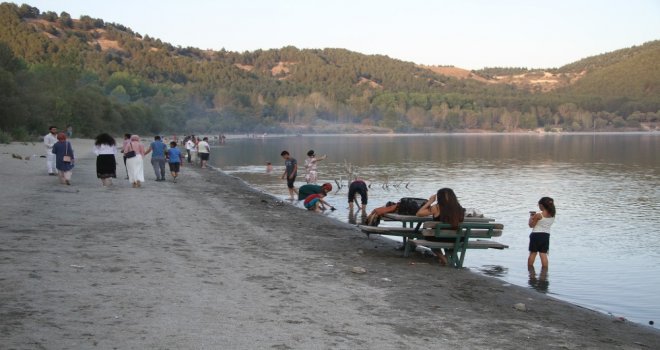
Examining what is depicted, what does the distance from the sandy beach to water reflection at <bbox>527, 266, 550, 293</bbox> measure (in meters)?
1.22

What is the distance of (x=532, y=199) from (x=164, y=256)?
2311cm

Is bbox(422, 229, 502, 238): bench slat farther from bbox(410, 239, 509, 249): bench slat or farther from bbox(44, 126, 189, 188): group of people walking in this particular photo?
bbox(44, 126, 189, 188): group of people walking

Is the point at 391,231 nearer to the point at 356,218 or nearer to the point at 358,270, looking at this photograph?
the point at 358,270

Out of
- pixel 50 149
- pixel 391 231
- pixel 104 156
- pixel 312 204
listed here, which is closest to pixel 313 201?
pixel 312 204

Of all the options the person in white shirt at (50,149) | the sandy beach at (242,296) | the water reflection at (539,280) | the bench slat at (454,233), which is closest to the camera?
the sandy beach at (242,296)

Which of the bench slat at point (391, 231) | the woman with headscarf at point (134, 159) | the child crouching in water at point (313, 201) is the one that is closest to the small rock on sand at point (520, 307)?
the bench slat at point (391, 231)

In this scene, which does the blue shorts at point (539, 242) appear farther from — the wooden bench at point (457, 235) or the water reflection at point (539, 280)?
the wooden bench at point (457, 235)

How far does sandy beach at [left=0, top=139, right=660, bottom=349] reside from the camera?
6.34m

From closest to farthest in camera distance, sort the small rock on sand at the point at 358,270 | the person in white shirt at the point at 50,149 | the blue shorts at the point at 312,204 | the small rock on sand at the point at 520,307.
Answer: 1. the small rock on sand at the point at 520,307
2. the small rock on sand at the point at 358,270
3. the blue shorts at the point at 312,204
4. the person in white shirt at the point at 50,149

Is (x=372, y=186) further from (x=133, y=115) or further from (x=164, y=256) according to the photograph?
(x=133, y=115)

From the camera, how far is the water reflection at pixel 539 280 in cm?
1169

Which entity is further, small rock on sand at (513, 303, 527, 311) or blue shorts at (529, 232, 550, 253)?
blue shorts at (529, 232, 550, 253)

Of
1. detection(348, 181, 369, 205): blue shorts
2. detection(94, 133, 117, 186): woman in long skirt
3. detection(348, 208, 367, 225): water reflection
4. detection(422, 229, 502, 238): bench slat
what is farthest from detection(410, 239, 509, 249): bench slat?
detection(94, 133, 117, 186): woman in long skirt

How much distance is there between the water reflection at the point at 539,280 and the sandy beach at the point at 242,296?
4.01 feet
